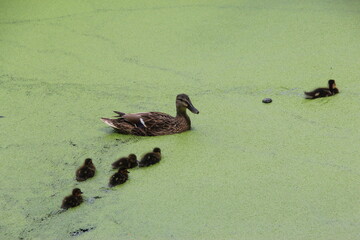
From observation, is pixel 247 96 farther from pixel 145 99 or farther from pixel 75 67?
pixel 75 67

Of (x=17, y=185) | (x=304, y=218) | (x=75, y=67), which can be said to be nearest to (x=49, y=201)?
(x=17, y=185)

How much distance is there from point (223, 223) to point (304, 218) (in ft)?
1.18

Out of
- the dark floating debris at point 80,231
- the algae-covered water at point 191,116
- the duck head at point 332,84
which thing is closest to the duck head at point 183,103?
the algae-covered water at point 191,116

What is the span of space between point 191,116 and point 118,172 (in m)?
1.04

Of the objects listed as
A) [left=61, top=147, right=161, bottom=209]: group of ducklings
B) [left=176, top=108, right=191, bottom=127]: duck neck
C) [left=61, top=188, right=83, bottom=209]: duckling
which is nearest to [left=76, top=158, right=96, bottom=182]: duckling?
[left=61, top=147, right=161, bottom=209]: group of ducklings

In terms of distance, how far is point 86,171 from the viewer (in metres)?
4.04

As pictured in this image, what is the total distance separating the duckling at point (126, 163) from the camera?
4090 mm

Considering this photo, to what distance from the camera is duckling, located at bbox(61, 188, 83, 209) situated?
374 cm

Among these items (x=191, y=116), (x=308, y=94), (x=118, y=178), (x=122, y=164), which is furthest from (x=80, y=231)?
(x=308, y=94)

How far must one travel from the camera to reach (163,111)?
4934mm

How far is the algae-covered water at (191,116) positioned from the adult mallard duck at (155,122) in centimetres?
7

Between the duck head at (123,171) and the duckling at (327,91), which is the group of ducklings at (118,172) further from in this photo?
the duckling at (327,91)

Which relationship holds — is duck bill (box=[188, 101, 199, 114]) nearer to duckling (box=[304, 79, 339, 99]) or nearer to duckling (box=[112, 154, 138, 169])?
duckling (box=[112, 154, 138, 169])

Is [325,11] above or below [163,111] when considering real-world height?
above
